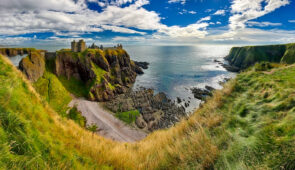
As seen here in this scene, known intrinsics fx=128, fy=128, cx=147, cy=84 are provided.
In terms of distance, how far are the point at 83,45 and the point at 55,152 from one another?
79303 millimetres

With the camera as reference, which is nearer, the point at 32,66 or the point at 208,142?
the point at 208,142

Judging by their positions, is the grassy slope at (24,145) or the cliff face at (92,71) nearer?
the grassy slope at (24,145)

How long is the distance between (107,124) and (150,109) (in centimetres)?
1701

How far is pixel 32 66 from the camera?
46250 mm

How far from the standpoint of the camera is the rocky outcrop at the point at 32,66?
4379cm

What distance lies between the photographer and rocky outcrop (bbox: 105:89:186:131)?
1619 inches

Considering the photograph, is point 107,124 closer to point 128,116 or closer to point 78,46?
point 128,116

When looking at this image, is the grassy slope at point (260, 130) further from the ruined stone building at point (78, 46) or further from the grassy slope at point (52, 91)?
the ruined stone building at point (78, 46)

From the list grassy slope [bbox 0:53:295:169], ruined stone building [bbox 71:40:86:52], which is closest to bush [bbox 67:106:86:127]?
grassy slope [bbox 0:53:295:169]

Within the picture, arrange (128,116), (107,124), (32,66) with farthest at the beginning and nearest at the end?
(32,66) < (128,116) < (107,124)

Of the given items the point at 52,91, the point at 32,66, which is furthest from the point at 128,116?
the point at 32,66

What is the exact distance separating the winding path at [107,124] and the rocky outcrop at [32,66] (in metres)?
16.0

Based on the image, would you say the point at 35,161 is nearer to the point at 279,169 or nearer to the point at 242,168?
the point at 242,168

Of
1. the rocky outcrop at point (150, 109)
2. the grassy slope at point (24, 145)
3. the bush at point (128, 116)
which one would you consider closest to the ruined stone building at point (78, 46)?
the rocky outcrop at point (150, 109)
